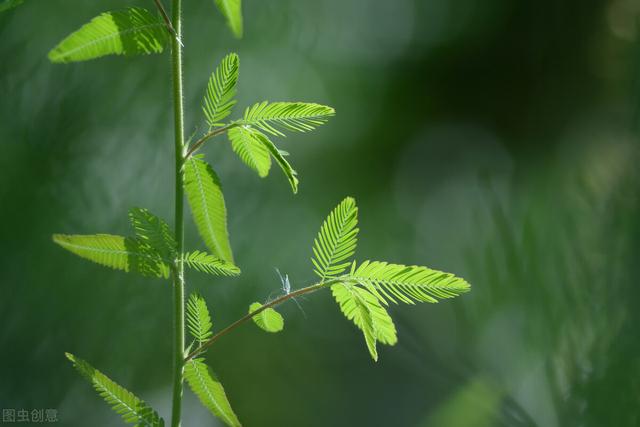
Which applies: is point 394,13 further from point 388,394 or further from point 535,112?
point 388,394

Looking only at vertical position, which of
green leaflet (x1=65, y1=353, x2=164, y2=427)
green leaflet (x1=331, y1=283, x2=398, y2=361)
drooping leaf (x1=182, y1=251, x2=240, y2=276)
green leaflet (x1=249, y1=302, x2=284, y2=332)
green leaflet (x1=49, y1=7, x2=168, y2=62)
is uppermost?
green leaflet (x1=49, y1=7, x2=168, y2=62)

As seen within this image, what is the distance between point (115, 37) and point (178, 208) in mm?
41

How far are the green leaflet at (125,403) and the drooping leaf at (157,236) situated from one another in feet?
0.11

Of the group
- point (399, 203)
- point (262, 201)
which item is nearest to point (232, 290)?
point (262, 201)

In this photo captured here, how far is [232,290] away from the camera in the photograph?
595mm

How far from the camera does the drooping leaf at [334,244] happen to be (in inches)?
7.1

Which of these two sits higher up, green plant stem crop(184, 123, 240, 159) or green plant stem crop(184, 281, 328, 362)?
green plant stem crop(184, 123, 240, 159)

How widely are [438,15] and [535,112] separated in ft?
0.80

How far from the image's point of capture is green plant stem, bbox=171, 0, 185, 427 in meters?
0.16

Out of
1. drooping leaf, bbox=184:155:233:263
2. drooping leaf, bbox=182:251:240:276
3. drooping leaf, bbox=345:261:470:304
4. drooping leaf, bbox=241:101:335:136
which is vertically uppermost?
drooping leaf, bbox=241:101:335:136

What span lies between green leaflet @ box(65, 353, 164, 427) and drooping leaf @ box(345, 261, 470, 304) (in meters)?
0.06

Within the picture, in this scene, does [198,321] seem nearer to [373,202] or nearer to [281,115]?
[281,115]

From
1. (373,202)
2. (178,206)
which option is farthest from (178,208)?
(373,202)

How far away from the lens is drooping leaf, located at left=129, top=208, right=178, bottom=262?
167mm
